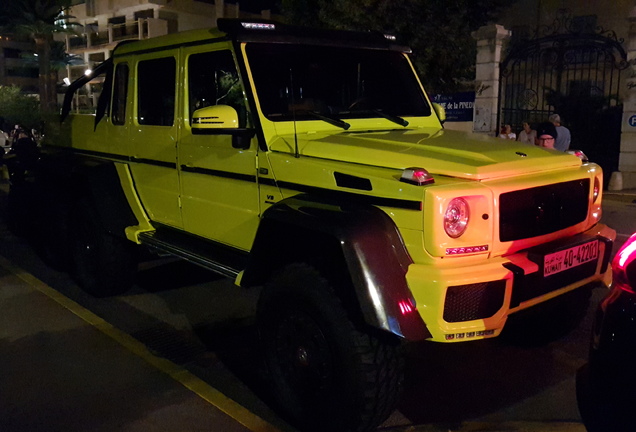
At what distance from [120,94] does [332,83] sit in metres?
2.08

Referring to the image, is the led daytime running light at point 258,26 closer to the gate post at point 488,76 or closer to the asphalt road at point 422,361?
the asphalt road at point 422,361

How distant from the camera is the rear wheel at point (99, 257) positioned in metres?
5.64

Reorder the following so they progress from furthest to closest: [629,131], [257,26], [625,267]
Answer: [629,131], [257,26], [625,267]

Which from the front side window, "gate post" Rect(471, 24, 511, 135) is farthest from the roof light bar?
"gate post" Rect(471, 24, 511, 135)

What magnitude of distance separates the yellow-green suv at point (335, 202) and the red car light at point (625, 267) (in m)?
0.46

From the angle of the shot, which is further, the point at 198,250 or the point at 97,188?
the point at 97,188

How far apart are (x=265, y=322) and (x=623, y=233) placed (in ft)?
22.5

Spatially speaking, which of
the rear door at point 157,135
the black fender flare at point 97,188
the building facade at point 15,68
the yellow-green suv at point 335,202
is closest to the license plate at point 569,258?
the yellow-green suv at point 335,202

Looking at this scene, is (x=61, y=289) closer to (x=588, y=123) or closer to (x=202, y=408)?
(x=202, y=408)

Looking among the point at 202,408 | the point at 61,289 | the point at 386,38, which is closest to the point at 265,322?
the point at 202,408

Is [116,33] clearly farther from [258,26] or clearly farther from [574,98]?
[258,26]

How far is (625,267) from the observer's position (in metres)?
2.78

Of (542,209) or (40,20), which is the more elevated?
(40,20)

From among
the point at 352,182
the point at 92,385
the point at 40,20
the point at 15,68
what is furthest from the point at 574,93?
the point at 15,68
